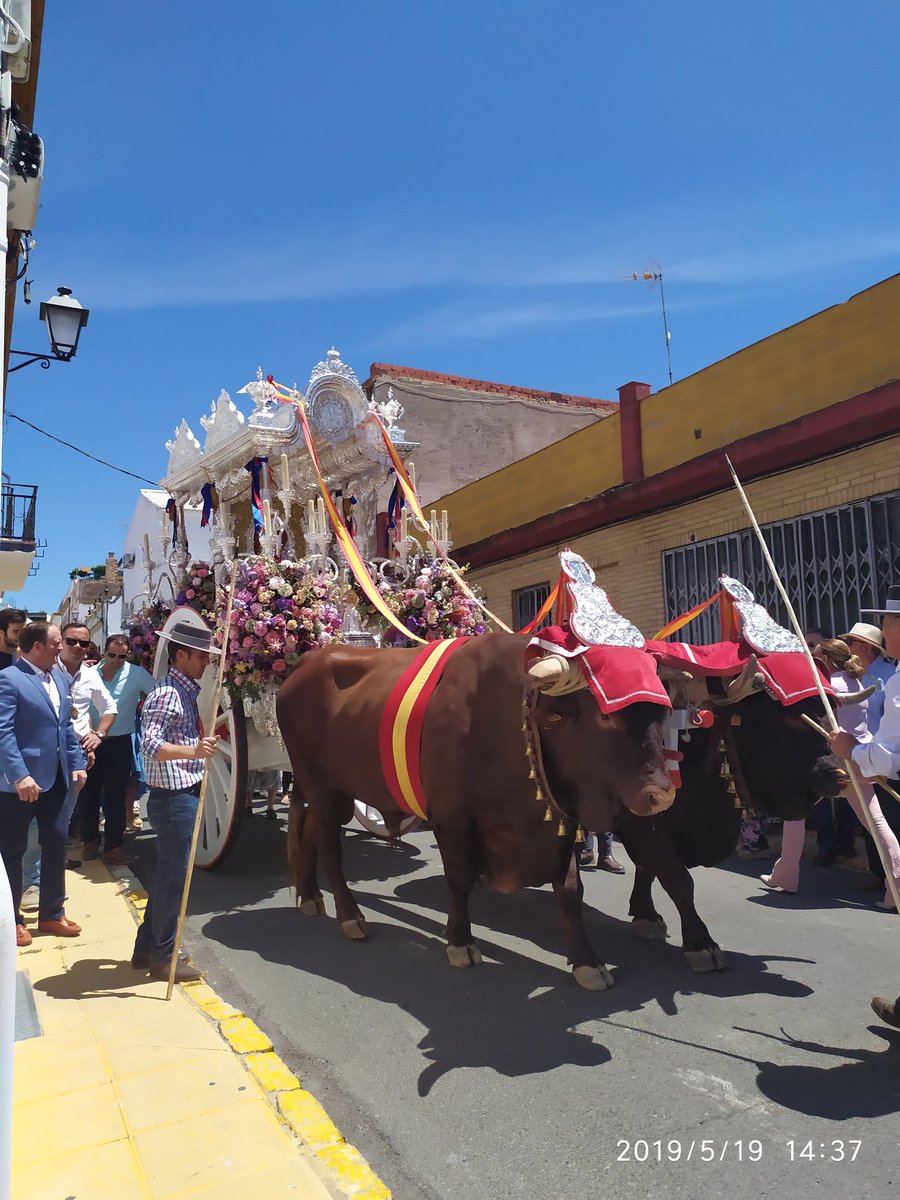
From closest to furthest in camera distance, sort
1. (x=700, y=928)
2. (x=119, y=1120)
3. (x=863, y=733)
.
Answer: (x=119, y=1120) < (x=700, y=928) < (x=863, y=733)

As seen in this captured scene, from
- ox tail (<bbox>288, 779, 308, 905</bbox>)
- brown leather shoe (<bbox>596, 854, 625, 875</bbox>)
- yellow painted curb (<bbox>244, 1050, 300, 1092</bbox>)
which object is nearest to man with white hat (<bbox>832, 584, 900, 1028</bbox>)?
yellow painted curb (<bbox>244, 1050, 300, 1092</bbox>)

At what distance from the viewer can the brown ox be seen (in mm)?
3624

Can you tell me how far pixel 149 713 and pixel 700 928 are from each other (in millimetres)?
2929

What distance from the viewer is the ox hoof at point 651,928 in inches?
184

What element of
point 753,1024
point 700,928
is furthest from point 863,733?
point 753,1024

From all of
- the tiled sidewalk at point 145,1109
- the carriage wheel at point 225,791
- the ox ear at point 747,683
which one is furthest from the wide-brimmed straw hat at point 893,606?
the carriage wheel at point 225,791

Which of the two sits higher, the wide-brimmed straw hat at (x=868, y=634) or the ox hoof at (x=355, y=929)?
the wide-brimmed straw hat at (x=868, y=634)

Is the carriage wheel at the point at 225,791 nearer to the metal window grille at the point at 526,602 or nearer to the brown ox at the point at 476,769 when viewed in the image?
the brown ox at the point at 476,769

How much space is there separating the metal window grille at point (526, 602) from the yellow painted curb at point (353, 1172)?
9077 millimetres

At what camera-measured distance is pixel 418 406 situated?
15.3m

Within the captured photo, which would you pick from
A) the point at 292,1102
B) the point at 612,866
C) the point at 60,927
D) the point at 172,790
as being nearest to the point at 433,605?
the point at 612,866

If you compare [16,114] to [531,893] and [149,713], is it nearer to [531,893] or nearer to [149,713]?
[149,713]

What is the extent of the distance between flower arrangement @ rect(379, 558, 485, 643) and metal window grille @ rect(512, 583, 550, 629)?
493cm

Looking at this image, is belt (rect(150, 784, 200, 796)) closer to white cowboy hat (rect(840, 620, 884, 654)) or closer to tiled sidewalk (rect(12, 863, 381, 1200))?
tiled sidewalk (rect(12, 863, 381, 1200))
